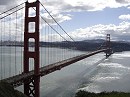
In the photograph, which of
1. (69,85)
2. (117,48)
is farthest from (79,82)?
(117,48)

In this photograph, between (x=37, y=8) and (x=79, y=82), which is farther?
(x=79, y=82)

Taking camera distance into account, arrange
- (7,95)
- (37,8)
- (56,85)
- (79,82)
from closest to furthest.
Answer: (7,95), (37,8), (56,85), (79,82)

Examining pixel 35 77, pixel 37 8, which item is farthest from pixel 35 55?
pixel 37 8

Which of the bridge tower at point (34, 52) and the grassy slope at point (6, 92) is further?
the bridge tower at point (34, 52)

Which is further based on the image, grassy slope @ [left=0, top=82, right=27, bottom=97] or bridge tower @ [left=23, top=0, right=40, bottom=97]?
bridge tower @ [left=23, top=0, right=40, bottom=97]

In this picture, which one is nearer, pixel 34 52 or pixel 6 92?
pixel 6 92

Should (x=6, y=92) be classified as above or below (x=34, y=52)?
below

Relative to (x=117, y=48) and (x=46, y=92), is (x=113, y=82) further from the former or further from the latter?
(x=117, y=48)

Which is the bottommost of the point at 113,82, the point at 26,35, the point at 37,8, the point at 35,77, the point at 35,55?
the point at 113,82

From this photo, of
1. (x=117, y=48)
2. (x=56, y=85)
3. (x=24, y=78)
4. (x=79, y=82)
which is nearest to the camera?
(x=24, y=78)

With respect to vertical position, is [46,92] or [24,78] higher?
[24,78]
